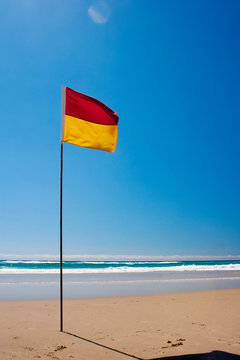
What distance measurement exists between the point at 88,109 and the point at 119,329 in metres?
5.41

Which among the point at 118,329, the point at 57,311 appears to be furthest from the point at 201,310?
the point at 57,311

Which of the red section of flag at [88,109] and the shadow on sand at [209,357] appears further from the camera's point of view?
the red section of flag at [88,109]

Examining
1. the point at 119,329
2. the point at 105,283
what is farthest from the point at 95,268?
the point at 119,329

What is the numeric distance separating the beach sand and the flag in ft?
14.2

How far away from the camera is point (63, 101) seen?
6.63 meters

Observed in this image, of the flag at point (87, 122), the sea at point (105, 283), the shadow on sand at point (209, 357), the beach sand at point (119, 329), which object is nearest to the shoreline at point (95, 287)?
the sea at point (105, 283)

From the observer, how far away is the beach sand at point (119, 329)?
507cm

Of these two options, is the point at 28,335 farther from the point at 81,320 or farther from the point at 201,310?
the point at 201,310

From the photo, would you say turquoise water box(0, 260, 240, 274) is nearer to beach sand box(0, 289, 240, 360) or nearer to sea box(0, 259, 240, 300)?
sea box(0, 259, 240, 300)

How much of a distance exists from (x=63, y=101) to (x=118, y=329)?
5.54m

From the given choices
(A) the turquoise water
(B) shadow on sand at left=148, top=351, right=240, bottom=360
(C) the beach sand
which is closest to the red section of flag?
(C) the beach sand

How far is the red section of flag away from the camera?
6770 millimetres

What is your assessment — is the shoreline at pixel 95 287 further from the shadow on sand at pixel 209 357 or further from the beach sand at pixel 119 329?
the shadow on sand at pixel 209 357

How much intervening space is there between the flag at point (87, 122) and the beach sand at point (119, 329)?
4.32 meters
